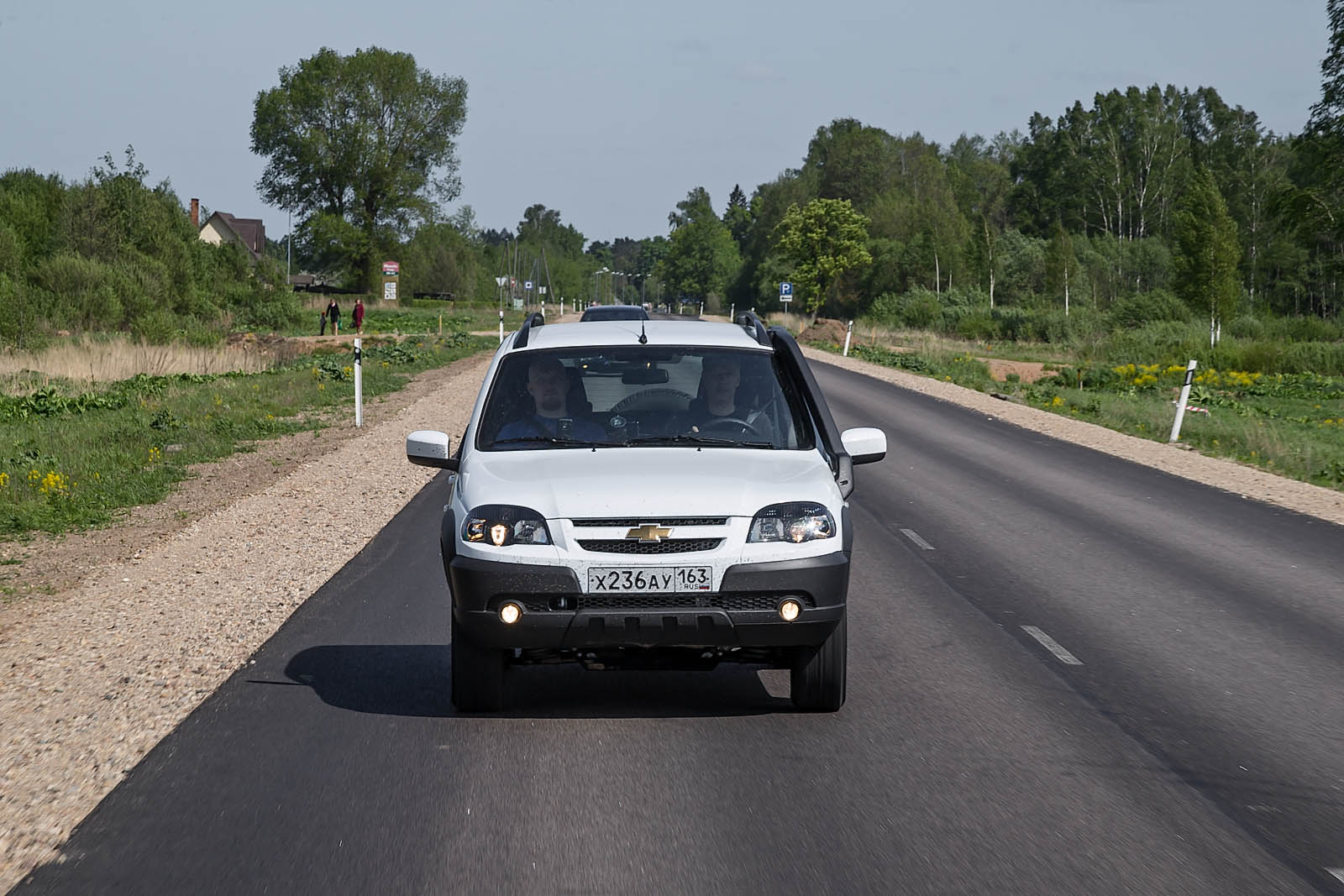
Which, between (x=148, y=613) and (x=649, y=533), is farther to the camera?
(x=148, y=613)

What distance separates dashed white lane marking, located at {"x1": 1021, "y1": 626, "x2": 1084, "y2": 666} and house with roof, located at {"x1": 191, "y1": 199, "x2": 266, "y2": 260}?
119 m

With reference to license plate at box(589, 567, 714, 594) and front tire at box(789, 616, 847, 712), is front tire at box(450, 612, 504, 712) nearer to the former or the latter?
license plate at box(589, 567, 714, 594)

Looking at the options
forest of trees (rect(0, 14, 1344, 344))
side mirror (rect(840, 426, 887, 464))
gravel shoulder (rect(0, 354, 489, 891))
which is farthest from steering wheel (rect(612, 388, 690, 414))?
forest of trees (rect(0, 14, 1344, 344))

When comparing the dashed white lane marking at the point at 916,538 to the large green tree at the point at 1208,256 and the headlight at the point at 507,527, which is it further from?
the large green tree at the point at 1208,256

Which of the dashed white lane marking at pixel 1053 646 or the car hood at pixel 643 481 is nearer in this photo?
the car hood at pixel 643 481

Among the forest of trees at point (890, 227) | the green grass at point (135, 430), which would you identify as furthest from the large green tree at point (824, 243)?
the green grass at point (135, 430)

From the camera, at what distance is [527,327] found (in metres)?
7.20

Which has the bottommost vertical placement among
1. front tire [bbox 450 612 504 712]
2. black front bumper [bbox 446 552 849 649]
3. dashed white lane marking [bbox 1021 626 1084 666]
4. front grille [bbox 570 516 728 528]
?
dashed white lane marking [bbox 1021 626 1084 666]

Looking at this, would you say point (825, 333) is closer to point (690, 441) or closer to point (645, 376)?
point (645, 376)

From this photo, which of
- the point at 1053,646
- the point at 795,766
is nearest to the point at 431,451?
the point at 795,766

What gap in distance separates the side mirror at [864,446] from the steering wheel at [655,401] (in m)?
0.79

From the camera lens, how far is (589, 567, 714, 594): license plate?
5.33 m

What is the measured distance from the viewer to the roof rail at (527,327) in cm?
682

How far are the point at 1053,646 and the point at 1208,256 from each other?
2335 inches
